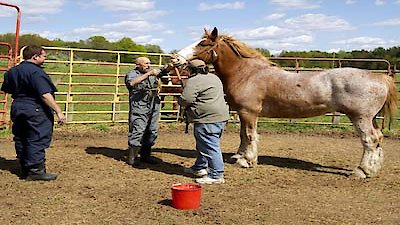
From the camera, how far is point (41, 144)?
6.37m

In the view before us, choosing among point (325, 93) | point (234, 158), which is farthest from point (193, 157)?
point (325, 93)

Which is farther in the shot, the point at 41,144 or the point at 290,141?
the point at 290,141

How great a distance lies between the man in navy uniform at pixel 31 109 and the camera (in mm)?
6164

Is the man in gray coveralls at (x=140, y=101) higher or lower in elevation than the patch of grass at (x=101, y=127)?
higher

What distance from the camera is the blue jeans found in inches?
248

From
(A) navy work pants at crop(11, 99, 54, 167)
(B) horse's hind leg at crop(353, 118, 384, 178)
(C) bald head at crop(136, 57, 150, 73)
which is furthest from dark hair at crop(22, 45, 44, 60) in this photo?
(B) horse's hind leg at crop(353, 118, 384, 178)

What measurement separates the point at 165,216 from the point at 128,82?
2.81 metres

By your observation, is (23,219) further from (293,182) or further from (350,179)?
(350,179)

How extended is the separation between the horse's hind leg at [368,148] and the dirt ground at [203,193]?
165mm

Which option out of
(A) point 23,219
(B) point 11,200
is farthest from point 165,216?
(B) point 11,200

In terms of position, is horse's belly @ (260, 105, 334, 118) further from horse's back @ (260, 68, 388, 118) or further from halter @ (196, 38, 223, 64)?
halter @ (196, 38, 223, 64)

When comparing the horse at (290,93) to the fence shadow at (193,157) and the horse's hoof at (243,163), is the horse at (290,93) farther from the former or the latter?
the fence shadow at (193,157)

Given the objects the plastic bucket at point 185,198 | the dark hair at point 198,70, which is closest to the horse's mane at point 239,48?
the dark hair at point 198,70

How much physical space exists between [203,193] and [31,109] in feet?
8.01
